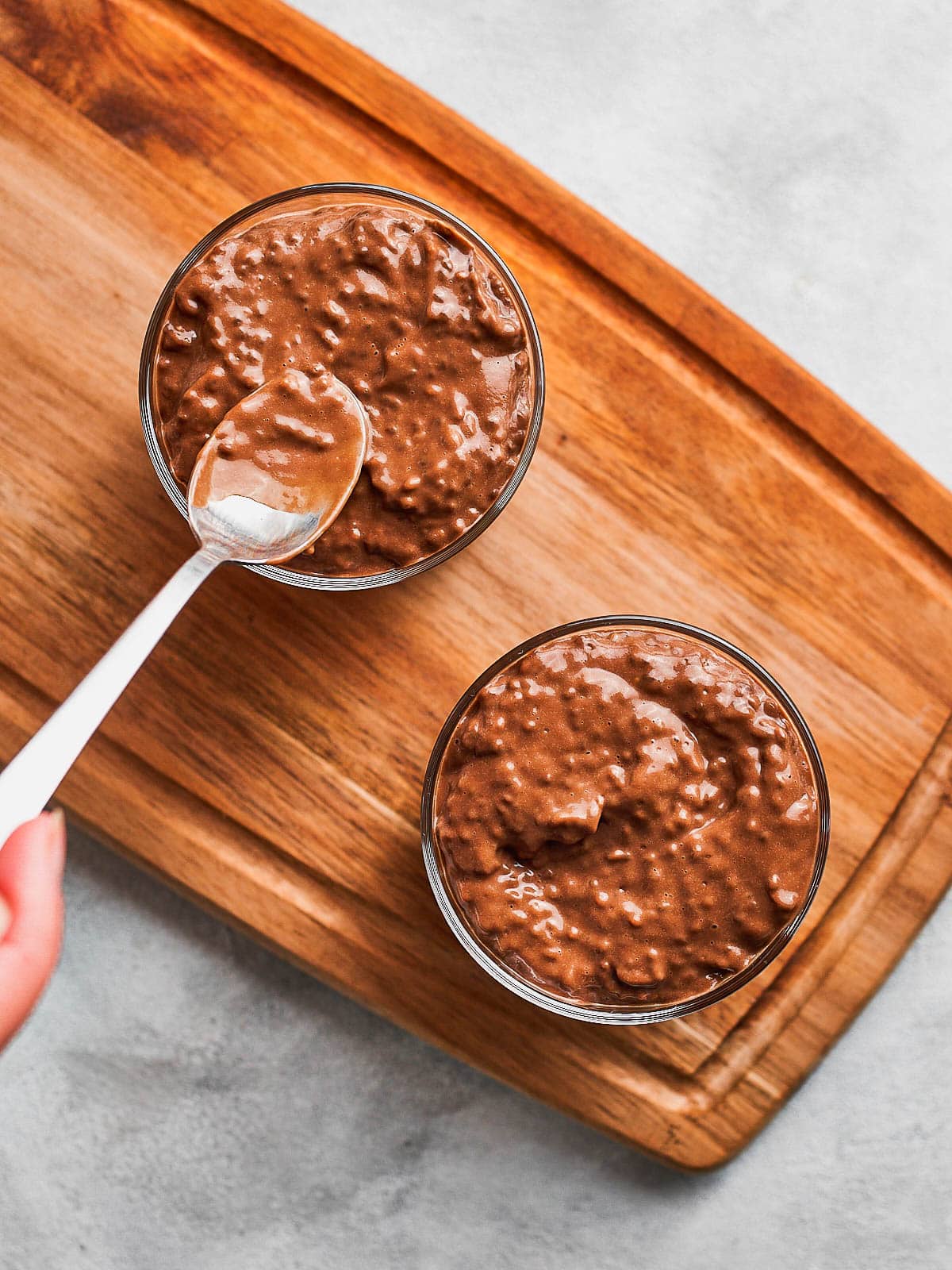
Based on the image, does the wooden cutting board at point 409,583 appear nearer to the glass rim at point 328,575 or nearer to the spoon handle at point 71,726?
the glass rim at point 328,575

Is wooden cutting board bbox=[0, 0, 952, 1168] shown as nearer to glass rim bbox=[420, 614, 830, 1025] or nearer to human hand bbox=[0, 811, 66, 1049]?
glass rim bbox=[420, 614, 830, 1025]

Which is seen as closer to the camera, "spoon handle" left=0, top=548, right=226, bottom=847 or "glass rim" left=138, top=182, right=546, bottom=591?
"spoon handle" left=0, top=548, right=226, bottom=847

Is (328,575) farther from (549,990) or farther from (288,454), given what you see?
(549,990)

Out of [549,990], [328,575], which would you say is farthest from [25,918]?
[549,990]

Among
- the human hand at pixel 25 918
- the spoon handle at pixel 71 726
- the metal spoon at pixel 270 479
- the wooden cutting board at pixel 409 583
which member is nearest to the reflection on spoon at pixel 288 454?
the metal spoon at pixel 270 479

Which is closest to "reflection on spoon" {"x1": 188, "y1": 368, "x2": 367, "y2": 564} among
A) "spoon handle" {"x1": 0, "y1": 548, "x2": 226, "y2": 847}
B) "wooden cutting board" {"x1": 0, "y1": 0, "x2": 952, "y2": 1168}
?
"spoon handle" {"x1": 0, "y1": 548, "x2": 226, "y2": 847}

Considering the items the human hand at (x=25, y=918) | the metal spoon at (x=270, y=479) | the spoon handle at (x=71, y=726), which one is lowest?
the human hand at (x=25, y=918)
